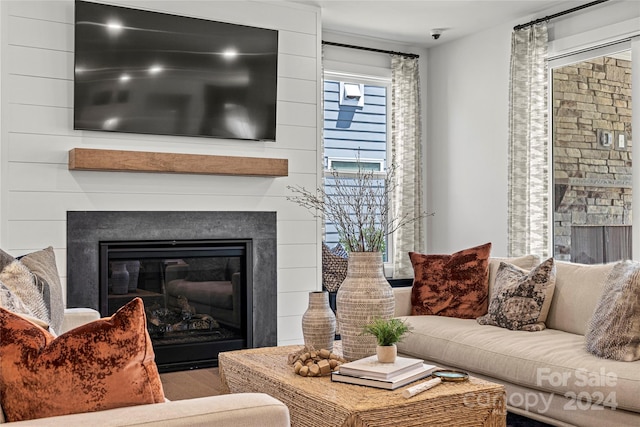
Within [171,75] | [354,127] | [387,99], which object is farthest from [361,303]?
[387,99]

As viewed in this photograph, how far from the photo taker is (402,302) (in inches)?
169

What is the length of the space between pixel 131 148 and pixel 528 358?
9.09 feet

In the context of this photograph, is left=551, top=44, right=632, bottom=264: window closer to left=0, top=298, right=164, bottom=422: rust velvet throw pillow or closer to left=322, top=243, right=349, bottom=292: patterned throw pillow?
left=322, top=243, right=349, bottom=292: patterned throw pillow

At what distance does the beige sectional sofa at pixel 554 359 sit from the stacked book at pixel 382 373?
9.7 inches

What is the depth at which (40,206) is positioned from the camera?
420cm

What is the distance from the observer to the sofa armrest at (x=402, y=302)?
4.27 m

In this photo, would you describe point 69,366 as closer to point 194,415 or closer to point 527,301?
point 194,415

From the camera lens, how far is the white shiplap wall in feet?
13.6

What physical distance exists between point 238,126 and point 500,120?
220 centimetres

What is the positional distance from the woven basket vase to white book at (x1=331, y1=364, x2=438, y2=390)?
1.05ft

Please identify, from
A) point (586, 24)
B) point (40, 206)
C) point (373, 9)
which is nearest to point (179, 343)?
point (40, 206)

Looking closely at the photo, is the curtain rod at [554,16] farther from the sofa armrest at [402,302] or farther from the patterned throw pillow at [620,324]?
the patterned throw pillow at [620,324]

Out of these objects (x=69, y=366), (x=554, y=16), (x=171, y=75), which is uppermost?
(x=554, y=16)

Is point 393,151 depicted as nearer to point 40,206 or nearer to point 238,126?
point 238,126
